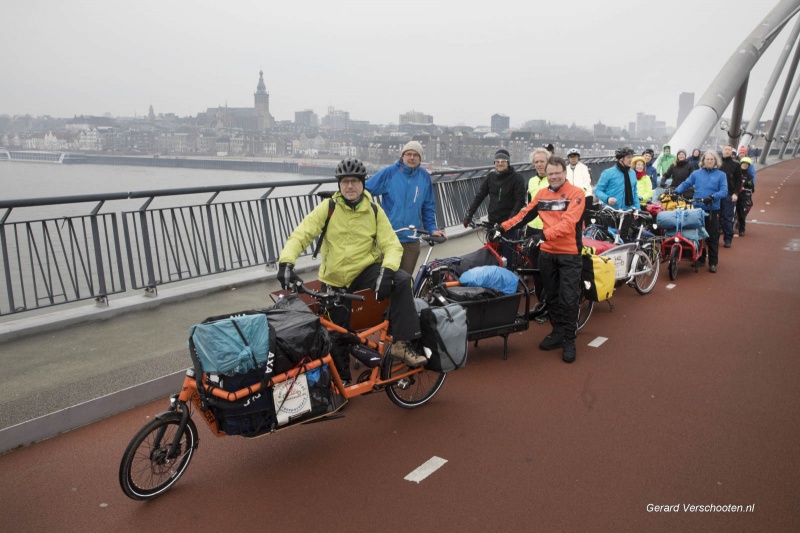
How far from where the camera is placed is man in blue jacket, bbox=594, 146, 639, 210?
35.6 ft

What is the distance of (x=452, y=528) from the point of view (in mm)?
3766

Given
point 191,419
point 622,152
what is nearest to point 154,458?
point 191,419

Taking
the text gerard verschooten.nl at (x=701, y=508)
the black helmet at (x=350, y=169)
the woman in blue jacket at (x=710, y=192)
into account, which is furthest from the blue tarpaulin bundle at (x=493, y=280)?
the woman in blue jacket at (x=710, y=192)

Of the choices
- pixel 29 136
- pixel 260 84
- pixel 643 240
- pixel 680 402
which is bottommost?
pixel 680 402

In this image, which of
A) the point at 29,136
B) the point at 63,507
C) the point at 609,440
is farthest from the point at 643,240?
the point at 29,136

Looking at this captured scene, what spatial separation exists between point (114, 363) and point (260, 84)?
51.2ft

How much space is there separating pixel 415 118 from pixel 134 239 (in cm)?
984

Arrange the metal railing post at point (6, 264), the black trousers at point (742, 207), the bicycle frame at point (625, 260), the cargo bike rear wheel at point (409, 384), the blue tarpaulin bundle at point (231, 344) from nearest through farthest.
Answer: the blue tarpaulin bundle at point (231, 344) → the cargo bike rear wheel at point (409, 384) → the metal railing post at point (6, 264) → the bicycle frame at point (625, 260) → the black trousers at point (742, 207)

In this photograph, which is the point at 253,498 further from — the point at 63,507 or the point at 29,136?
the point at 29,136

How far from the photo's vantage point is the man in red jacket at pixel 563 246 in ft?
22.6

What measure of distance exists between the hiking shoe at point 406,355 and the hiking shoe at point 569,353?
2.34m

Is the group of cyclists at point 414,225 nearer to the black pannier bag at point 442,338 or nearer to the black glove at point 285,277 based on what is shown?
the black glove at point 285,277

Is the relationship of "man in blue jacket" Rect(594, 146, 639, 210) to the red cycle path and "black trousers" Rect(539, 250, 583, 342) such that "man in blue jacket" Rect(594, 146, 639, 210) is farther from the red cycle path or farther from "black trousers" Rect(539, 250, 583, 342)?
the red cycle path

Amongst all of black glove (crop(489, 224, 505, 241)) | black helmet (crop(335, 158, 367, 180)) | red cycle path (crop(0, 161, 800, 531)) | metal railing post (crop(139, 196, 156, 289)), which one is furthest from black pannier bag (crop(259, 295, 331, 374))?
metal railing post (crop(139, 196, 156, 289))
